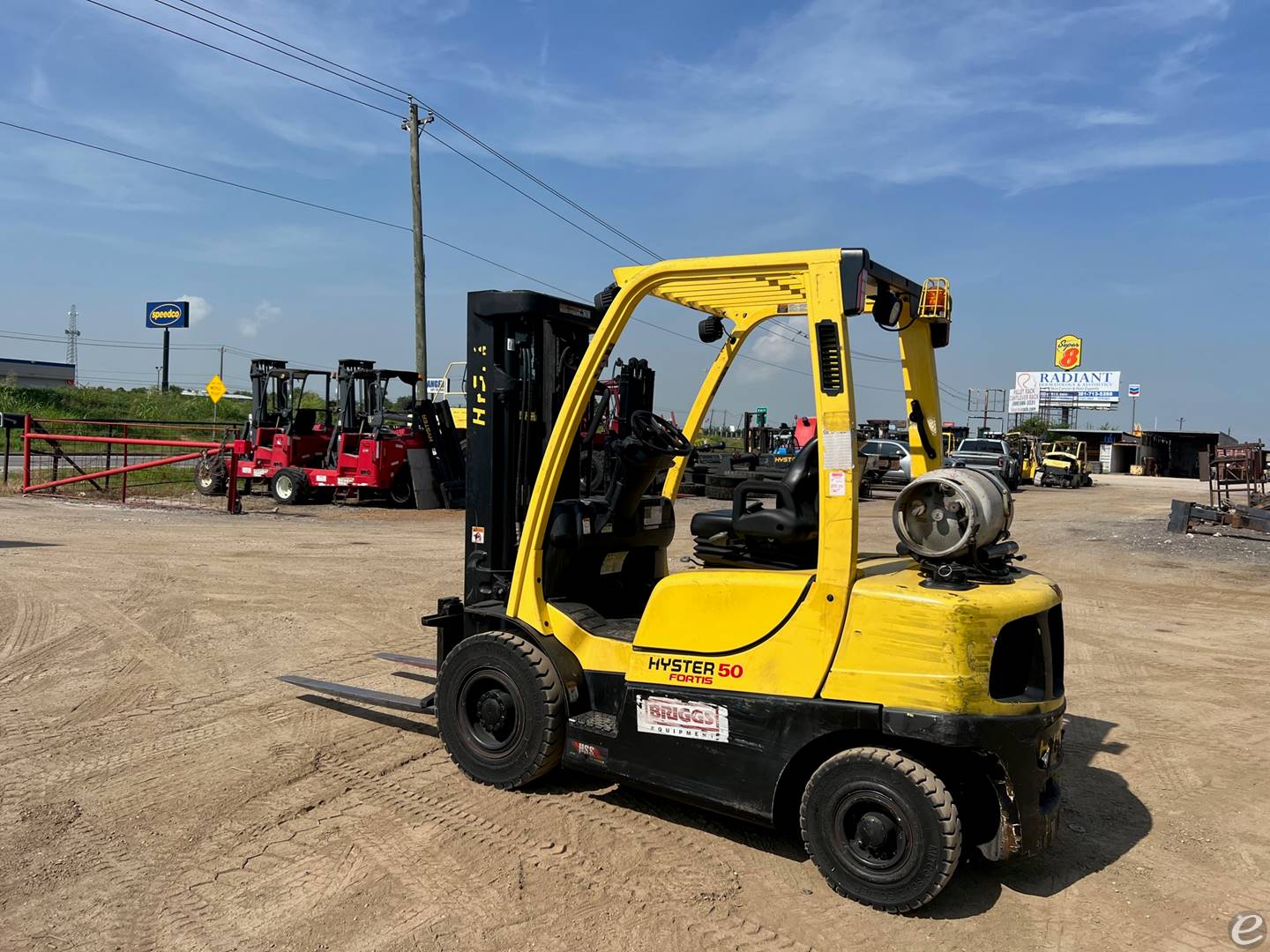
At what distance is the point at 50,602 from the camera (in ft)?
29.9

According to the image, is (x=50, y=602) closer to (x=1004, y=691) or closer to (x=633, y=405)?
(x=633, y=405)

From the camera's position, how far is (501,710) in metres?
4.85

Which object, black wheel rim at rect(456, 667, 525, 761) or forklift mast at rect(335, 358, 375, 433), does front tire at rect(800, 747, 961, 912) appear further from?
forklift mast at rect(335, 358, 375, 433)

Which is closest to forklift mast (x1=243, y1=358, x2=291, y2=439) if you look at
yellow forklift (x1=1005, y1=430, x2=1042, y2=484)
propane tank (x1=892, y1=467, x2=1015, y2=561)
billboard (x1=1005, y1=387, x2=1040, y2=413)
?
propane tank (x1=892, y1=467, x2=1015, y2=561)

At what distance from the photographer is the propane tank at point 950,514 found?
153 inches

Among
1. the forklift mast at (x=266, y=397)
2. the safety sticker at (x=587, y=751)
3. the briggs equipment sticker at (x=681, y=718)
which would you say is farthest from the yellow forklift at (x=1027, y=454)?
the briggs equipment sticker at (x=681, y=718)

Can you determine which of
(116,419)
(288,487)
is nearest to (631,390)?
(288,487)

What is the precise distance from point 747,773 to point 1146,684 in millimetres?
4861

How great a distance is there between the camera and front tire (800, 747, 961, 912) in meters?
3.66

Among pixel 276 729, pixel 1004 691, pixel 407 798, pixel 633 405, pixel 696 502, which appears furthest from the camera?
pixel 696 502

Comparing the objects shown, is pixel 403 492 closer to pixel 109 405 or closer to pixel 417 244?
pixel 417 244

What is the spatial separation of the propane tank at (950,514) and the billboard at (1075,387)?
289ft

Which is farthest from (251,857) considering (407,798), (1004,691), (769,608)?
(1004,691)

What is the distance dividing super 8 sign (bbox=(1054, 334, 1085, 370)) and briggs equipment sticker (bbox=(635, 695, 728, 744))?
3714 inches
